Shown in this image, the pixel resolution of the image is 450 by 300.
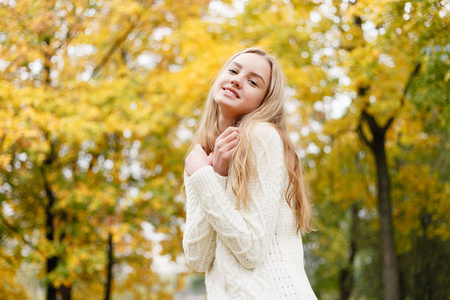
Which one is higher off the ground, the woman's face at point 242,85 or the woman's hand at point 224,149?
the woman's face at point 242,85

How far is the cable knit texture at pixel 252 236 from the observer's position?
5.36ft

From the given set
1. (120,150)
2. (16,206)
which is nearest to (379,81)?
(120,150)

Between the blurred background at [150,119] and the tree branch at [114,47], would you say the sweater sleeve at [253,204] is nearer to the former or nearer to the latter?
the blurred background at [150,119]

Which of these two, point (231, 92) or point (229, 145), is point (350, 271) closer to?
point (231, 92)

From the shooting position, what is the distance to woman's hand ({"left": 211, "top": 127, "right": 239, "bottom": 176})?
1753 millimetres

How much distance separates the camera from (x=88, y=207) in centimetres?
841

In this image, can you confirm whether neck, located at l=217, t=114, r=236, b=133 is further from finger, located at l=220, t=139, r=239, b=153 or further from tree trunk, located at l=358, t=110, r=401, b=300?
tree trunk, located at l=358, t=110, r=401, b=300

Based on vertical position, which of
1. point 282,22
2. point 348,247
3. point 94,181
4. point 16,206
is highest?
point 282,22

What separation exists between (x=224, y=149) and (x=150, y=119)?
6.08 m

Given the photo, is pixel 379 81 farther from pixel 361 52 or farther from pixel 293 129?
pixel 293 129

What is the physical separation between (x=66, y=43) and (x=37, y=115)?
1.98 metres

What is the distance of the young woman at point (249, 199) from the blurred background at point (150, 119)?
4400 millimetres

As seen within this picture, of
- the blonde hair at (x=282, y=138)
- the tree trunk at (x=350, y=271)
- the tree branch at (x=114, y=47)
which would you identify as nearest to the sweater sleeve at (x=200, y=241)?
the blonde hair at (x=282, y=138)

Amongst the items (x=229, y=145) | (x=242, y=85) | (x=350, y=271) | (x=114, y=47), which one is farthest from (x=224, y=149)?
(x=350, y=271)
